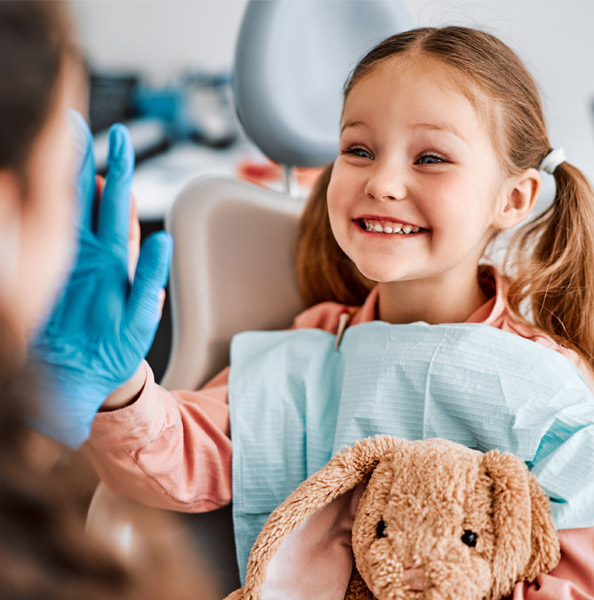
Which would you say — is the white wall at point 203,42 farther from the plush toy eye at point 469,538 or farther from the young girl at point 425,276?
the plush toy eye at point 469,538

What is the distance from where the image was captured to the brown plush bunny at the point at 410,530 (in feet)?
1.94

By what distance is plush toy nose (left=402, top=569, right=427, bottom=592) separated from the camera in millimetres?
588

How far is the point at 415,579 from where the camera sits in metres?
0.59

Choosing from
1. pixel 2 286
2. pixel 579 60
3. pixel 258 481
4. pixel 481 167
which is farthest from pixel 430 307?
pixel 579 60

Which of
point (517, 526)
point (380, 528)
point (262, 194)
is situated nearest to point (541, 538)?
point (517, 526)

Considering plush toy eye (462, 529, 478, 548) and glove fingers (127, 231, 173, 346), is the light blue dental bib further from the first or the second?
glove fingers (127, 231, 173, 346)

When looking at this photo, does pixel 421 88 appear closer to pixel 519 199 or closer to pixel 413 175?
pixel 413 175

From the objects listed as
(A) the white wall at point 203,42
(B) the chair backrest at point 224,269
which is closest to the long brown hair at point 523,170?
(B) the chair backrest at point 224,269

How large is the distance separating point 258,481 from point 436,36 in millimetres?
581

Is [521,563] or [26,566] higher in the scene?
[26,566]

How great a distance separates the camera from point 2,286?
1.13 feet

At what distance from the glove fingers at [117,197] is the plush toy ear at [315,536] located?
0.29 meters

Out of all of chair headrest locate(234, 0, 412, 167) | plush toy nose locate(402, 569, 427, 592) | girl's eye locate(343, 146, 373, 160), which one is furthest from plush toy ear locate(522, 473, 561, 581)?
chair headrest locate(234, 0, 412, 167)

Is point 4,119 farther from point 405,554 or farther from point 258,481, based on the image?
point 258,481
